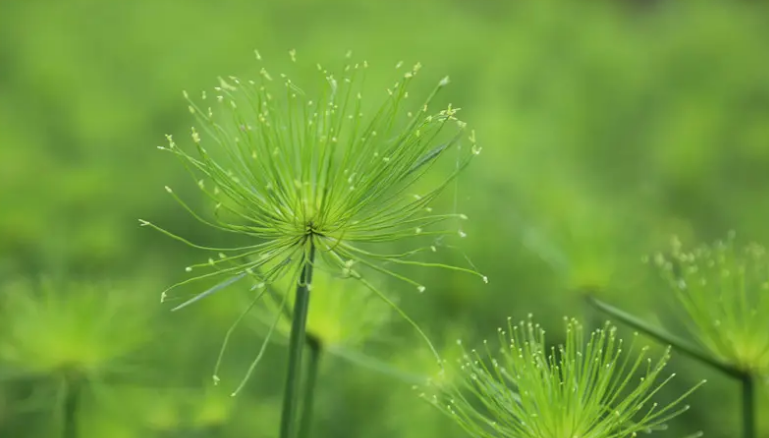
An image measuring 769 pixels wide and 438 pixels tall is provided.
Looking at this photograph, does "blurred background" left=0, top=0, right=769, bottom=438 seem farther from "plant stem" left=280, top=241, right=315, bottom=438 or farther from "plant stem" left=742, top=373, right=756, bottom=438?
"plant stem" left=280, top=241, right=315, bottom=438

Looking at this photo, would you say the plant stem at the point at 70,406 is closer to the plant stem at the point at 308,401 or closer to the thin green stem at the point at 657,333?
the plant stem at the point at 308,401

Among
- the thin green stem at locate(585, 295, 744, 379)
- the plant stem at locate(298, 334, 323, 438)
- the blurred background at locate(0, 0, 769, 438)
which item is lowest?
the plant stem at locate(298, 334, 323, 438)

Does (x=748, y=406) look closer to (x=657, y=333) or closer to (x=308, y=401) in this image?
(x=657, y=333)

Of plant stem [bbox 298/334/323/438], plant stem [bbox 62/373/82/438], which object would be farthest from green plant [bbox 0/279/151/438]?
plant stem [bbox 298/334/323/438]

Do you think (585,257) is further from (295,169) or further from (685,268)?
(295,169)

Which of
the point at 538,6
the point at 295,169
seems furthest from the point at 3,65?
the point at 295,169
